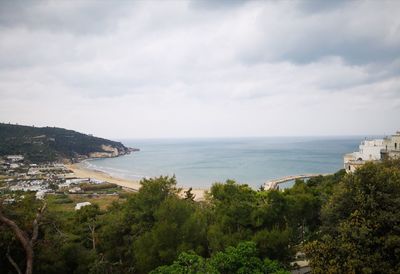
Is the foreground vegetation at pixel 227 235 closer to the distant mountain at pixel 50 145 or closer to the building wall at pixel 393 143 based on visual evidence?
the building wall at pixel 393 143

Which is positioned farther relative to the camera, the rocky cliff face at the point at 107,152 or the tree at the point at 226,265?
the rocky cliff face at the point at 107,152

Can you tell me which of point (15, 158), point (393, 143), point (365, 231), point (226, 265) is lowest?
point (15, 158)

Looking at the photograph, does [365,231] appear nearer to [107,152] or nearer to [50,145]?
[50,145]

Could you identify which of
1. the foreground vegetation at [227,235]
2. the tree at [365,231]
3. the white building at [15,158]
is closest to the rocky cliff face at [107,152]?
the white building at [15,158]

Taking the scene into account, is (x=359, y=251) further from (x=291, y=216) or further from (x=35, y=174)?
(x=35, y=174)

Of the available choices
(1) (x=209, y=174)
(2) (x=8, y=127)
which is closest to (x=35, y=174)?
(1) (x=209, y=174)

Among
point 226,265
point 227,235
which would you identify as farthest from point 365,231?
point 227,235
